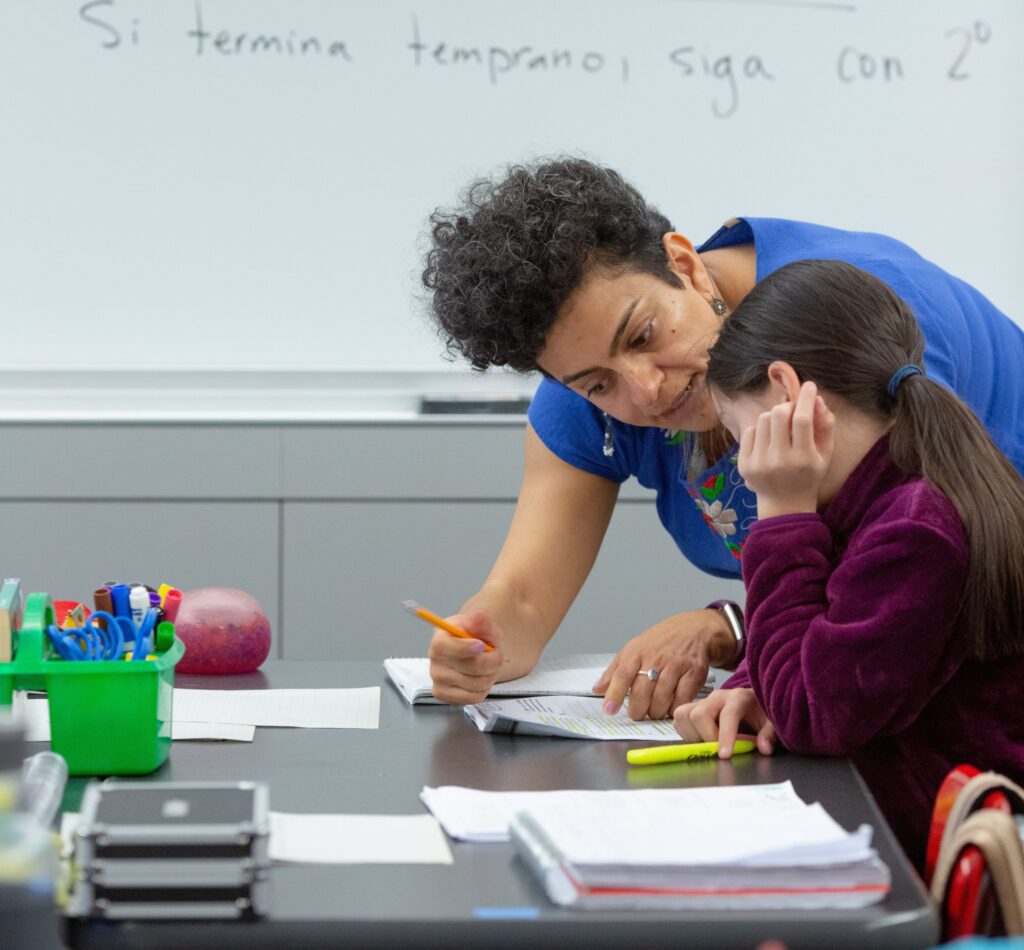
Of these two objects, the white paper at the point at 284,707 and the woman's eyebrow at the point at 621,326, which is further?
the woman's eyebrow at the point at 621,326

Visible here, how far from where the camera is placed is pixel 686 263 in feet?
4.98

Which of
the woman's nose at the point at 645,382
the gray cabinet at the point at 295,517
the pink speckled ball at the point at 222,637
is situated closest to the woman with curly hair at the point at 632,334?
the woman's nose at the point at 645,382

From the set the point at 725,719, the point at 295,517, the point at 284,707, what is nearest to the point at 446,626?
the point at 284,707

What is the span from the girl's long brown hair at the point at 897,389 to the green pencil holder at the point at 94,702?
1.85 feet

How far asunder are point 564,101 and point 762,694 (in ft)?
6.27

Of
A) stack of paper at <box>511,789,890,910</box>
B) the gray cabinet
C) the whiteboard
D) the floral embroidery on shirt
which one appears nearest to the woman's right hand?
the floral embroidery on shirt

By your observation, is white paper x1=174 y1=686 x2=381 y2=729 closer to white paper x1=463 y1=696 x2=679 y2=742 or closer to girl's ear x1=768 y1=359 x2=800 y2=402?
white paper x1=463 y1=696 x2=679 y2=742

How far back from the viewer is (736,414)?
4.03 feet

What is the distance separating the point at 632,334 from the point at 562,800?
580 mm

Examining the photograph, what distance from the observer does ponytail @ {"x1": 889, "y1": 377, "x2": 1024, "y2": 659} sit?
105 centimetres

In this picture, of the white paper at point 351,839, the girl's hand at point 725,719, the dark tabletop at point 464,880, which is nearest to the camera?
the dark tabletop at point 464,880

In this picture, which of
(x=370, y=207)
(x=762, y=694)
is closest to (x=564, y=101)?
(x=370, y=207)

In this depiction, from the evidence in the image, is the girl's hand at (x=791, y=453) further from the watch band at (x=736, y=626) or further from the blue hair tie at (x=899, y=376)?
the watch band at (x=736, y=626)

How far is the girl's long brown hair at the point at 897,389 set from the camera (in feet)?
3.47
